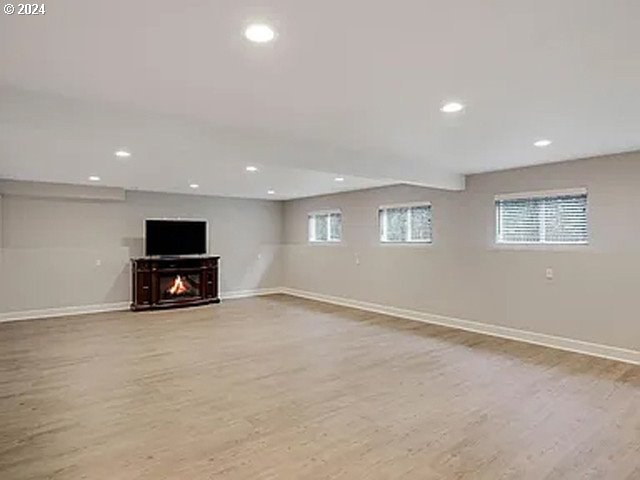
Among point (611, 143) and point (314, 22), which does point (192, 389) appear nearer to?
point (314, 22)

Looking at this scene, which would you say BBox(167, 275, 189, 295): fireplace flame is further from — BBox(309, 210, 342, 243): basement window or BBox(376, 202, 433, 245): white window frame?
BBox(376, 202, 433, 245): white window frame

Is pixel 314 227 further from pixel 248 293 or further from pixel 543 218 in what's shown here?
pixel 543 218

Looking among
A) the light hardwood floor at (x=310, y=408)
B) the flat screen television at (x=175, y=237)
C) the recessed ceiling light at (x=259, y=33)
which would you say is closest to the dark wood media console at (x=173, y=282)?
the flat screen television at (x=175, y=237)

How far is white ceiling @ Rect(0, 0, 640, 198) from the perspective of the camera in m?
1.96

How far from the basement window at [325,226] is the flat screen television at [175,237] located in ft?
7.98

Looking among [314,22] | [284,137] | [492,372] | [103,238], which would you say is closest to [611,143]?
[492,372]

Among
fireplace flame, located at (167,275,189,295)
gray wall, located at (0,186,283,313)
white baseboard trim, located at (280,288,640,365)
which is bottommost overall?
white baseboard trim, located at (280,288,640,365)

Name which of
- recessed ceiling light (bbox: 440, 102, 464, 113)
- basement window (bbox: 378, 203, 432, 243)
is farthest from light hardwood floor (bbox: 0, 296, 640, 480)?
recessed ceiling light (bbox: 440, 102, 464, 113)

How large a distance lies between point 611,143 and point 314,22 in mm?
3886

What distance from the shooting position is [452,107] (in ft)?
10.9

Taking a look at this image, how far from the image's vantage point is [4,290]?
729 centimetres

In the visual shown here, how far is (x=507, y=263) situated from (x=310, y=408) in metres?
3.77

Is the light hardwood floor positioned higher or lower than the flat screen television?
lower

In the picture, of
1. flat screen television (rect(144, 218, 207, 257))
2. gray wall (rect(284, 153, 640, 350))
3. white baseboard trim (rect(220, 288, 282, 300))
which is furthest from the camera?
white baseboard trim (rect(220, 288, 282, 300))
